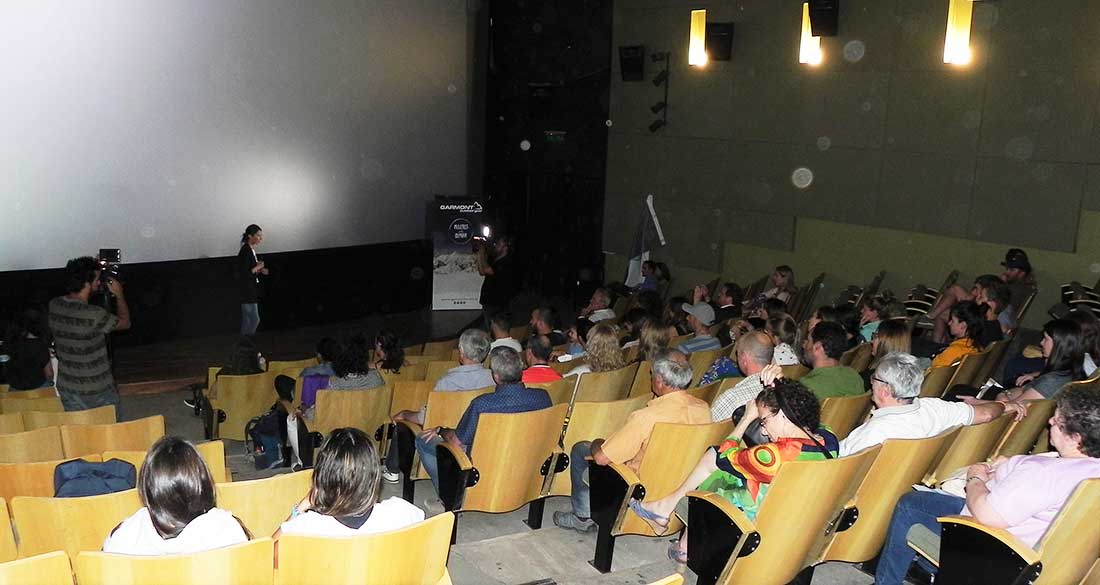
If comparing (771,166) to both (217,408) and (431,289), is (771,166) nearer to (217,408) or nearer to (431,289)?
(431,289)

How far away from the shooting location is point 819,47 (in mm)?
9508

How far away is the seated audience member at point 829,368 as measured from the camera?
14.6 feet

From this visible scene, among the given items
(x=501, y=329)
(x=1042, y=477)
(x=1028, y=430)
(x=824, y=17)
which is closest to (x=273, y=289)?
(x=501, y=329)

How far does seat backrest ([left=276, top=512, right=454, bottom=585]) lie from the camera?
256 centimetres

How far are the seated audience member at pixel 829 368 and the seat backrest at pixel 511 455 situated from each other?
117cm

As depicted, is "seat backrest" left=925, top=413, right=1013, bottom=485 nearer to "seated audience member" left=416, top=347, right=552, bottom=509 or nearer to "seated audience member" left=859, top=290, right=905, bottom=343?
"seated audience member" left=416, top=347, right=552, bottom=509

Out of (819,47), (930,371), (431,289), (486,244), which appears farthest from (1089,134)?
(431,289)

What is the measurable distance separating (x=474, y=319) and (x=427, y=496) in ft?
20.8

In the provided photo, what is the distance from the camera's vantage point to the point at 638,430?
3.94 m

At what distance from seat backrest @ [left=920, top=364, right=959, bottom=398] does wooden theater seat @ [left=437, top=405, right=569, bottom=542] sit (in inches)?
79.3

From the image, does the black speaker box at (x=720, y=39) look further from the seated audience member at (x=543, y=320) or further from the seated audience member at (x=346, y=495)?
the seated audience member at (x=346, y=495)

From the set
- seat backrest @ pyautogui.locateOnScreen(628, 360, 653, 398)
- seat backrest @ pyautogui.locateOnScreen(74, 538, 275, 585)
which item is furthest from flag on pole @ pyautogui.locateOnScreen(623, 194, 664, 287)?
seat backrest @ pyautogui.locateOnScreen(74, 538, 275, 585)

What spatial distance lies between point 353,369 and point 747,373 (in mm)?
2057

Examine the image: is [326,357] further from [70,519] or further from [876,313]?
[876,313]
